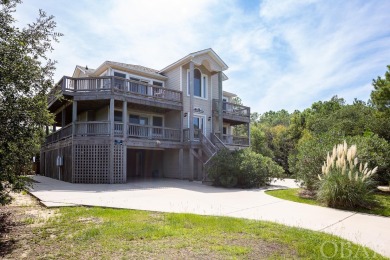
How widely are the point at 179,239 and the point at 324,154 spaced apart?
7.74 meters

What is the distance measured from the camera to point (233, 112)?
74.9ft

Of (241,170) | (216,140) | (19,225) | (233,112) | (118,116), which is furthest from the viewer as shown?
(233,112)

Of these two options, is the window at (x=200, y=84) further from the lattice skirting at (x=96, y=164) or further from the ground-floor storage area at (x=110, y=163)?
the lattice skirting at (x=96, y=164)

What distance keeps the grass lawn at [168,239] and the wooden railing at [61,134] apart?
11.0 m

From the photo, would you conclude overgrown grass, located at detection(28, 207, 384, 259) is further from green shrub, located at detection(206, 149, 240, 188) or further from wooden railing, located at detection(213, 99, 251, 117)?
wooden railing, located at detection(213, 99, 251, 117)

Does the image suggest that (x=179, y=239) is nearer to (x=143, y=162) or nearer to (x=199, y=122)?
(x=199, y=122)

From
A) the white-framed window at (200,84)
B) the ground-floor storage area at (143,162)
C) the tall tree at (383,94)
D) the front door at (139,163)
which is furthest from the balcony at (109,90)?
the tall tree at (383,94)

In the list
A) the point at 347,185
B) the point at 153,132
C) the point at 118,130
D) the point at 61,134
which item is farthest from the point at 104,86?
the point at 347,185

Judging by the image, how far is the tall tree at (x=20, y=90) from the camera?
5.02m

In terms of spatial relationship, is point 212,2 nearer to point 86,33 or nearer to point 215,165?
point 86,33

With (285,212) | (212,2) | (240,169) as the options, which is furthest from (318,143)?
(212,2)

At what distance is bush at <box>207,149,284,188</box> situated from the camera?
13711 millimetres

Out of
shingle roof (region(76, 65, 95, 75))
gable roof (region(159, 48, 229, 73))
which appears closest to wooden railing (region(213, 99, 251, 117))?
gable roof (region(159, 48, 229, 73))

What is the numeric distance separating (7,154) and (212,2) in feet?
28.2
